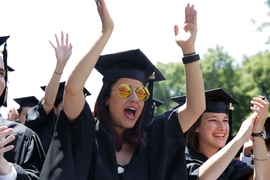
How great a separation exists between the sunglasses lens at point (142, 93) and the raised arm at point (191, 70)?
0.29m

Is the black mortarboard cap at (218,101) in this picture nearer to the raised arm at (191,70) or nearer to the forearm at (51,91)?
the forearm at (51,91)

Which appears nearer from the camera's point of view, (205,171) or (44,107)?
(205,171)

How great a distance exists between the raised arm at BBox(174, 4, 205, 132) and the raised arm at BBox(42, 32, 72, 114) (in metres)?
1.13

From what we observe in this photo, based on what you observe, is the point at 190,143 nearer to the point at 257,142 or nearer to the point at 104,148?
the point at 257,142

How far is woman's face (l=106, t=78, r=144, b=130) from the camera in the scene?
394 centimetres

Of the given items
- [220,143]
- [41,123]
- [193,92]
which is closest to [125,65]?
[193,92]

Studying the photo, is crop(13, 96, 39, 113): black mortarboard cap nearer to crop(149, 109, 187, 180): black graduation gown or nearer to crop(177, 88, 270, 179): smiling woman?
crop(177, 88, 270, 179): smiling woman

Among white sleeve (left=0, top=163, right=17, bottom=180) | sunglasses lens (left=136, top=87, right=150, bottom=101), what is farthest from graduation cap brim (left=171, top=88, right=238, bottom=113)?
white sleeve (left=0, top=163, right=17, bottom=180)

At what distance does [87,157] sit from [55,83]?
1501mm

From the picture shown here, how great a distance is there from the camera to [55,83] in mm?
4980

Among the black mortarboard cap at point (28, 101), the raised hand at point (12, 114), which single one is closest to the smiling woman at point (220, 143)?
the raised hand at point (12, 114)

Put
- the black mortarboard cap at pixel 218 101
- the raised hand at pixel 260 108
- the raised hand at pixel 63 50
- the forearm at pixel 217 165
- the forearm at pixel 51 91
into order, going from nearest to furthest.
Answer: the forearm at pixel 217 165 < the raised hand at pixel 63 50 < the raised hand at pixel 260 108 < the forearm at pixel 51 91 < the black mortarboard cap at pixel 218 101

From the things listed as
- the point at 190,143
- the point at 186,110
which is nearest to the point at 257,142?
the point at 190,143

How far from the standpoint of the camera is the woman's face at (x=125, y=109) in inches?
155
